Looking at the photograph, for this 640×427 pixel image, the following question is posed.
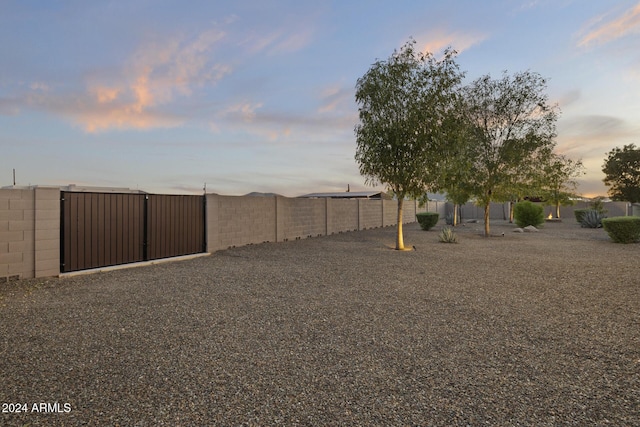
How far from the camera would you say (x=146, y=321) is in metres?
4.86

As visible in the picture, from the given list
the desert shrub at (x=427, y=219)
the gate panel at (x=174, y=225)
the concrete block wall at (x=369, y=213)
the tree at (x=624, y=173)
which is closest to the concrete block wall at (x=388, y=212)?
the concrete block wall at (x=369, y=213)

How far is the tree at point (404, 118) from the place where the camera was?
12.4 m

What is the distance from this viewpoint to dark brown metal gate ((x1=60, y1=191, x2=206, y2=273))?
8.15 meters

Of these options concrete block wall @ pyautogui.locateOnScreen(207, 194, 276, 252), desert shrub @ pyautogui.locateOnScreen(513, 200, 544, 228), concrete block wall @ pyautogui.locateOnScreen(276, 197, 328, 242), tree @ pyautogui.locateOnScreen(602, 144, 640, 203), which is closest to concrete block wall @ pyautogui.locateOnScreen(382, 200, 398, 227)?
desert shrub @ pyautogui.locateOnScreen(513, 200, 544, 228)

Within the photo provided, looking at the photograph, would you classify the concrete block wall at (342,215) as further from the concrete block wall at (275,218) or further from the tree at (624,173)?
the tree at (624,173)

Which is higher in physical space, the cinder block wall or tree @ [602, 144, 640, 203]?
tree @ [602, 144, 640, 203]

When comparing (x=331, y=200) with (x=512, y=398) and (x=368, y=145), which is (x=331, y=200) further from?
(x=512, y=398)

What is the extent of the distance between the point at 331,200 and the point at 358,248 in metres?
6.35

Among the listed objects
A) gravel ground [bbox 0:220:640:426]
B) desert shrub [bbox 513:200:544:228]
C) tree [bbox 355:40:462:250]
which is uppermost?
tree [bbox 355:40:462:250]

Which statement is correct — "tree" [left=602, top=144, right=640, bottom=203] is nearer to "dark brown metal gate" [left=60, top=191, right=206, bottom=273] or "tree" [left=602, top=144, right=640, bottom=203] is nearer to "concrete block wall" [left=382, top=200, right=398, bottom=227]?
"concrete block wall" [left=382, top=200, right=398, bottom=227]

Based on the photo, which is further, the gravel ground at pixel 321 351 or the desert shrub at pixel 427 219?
the desert shrub at pixel 427 219

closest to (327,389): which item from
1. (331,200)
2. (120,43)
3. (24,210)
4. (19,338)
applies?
(19,338)

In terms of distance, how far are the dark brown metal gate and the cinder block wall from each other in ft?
0.66

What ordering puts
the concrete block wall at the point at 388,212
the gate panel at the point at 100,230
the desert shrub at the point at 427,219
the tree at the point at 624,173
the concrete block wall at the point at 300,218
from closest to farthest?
1. the gate panel at the point at 100,230
2. the concrete block wall at the point at 300,218
3. the desert shrub at the point at 427,219
4. the concrete block wall at the point at 388,212
5. the tree at the point at 624,173
